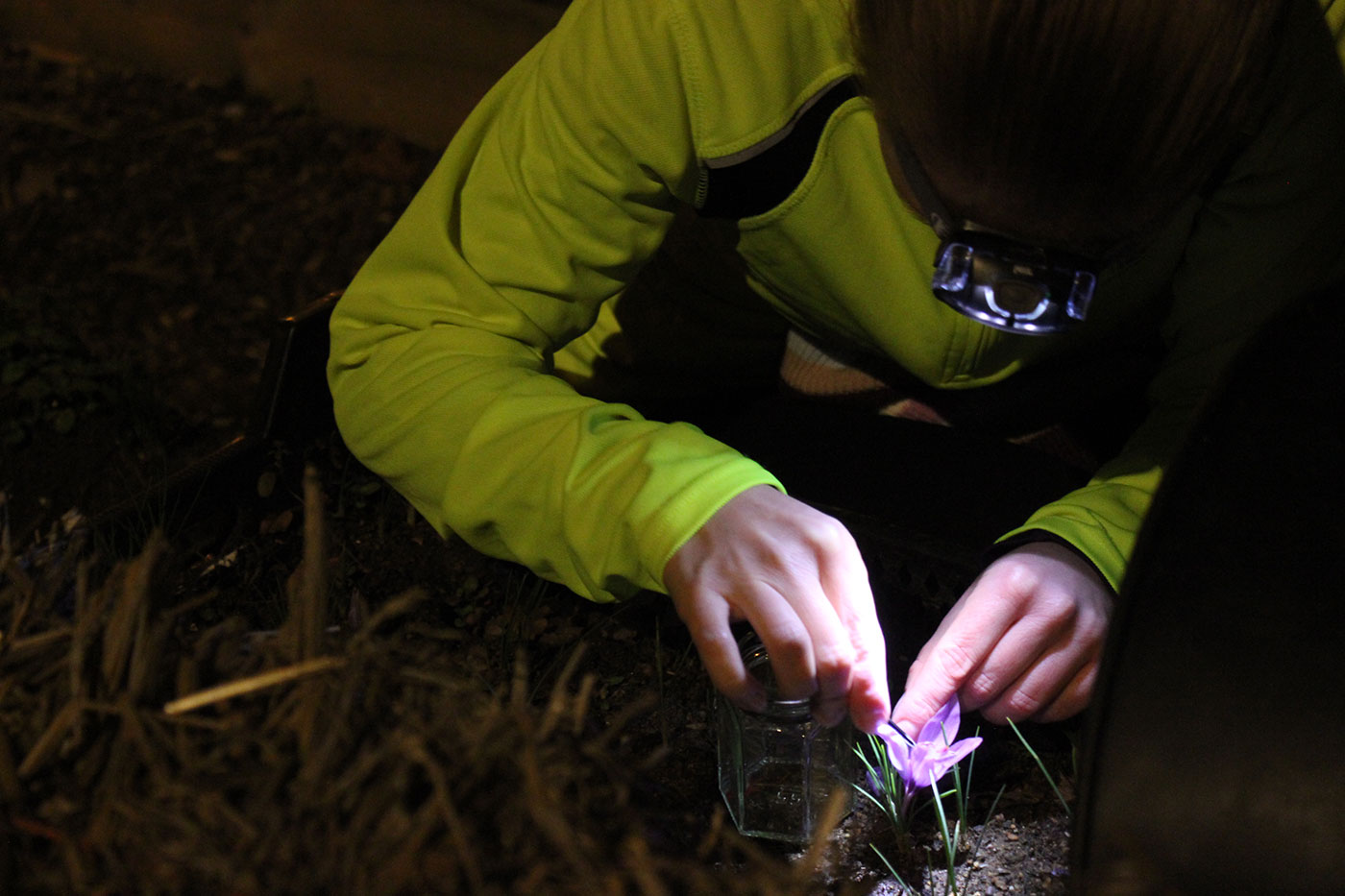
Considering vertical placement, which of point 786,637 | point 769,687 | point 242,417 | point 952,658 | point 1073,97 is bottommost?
point 242,417

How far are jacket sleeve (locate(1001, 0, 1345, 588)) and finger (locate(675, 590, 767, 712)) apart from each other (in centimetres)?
46

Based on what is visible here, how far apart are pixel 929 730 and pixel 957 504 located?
0.49m

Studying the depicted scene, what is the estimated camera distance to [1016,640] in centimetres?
139

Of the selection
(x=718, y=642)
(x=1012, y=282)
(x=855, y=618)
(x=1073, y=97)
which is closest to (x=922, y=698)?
(x=855, y=618)

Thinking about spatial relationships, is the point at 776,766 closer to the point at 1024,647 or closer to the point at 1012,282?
the point at 1024,647

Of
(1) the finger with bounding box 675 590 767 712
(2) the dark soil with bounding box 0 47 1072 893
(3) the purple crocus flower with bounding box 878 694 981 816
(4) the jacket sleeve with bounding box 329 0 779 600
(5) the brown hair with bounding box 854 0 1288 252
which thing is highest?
(5) the brown hair with bounding box 854 0 1288 252

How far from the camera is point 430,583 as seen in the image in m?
2.01

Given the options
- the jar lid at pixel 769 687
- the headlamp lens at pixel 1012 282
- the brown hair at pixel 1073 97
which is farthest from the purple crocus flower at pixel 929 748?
the brown hair at pixel 1073 97

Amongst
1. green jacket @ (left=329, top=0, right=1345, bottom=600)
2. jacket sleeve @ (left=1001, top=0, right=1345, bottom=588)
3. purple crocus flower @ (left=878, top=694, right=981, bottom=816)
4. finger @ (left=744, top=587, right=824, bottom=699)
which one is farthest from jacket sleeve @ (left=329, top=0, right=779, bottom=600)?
jacket sleeve @ (left=1001, top=0, right=1345, bottom=588)

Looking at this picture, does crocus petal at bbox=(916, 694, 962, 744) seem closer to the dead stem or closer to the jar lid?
the jar lid

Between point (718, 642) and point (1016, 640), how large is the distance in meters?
0.39

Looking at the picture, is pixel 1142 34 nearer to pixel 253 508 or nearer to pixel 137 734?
pixel 137 734

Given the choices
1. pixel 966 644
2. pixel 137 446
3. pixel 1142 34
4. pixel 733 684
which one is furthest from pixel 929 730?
pixel 137 446

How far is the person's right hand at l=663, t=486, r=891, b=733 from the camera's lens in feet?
3.97
